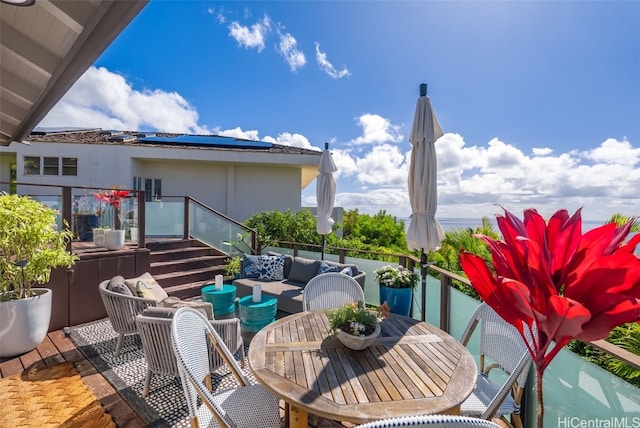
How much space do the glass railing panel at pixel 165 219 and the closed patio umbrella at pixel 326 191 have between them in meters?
4.22

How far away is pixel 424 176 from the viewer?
374cm

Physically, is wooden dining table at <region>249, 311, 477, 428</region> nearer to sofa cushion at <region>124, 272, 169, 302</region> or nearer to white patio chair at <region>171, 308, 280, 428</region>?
white patio chair at <region>171, 308, 280, 428</region>

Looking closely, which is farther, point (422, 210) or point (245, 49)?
point (245, 49)

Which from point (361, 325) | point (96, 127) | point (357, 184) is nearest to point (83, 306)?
point (361, 325)

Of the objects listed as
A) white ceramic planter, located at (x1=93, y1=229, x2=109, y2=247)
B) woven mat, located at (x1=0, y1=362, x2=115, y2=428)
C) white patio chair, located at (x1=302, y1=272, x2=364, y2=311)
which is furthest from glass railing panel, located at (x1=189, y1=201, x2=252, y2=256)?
white patio chair, located at (x1=302, y1=272, x2=364, y2=311)

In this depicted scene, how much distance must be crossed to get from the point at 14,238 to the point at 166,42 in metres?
6.14

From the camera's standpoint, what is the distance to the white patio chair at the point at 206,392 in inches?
66.4

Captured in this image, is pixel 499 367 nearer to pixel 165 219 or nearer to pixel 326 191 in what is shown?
pixel 326 191

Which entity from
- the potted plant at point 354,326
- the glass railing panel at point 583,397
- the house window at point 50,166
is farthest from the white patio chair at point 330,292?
the house window at point 50,166

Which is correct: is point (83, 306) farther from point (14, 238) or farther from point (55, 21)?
point (55, 21)

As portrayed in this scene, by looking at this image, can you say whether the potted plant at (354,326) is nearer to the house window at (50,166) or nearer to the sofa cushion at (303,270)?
the sofa cushion at (303,270)

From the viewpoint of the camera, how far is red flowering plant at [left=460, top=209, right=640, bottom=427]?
0.63 m

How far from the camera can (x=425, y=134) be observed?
12.1 feet

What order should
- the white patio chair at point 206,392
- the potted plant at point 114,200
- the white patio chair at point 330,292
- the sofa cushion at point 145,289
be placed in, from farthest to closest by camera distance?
the potted plant at point 114,200
the sofa cushion at point 145,289
the white patio chair at point 330,292
the white patio chair at point 206,392
